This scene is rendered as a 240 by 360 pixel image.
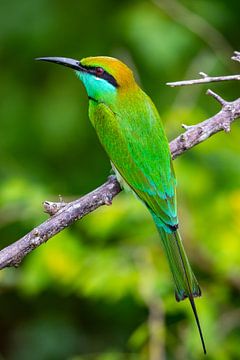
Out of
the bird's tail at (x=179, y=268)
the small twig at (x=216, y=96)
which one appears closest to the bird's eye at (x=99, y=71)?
the small twig at (x=216, y=96)

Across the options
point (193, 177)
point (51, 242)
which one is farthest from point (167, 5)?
point (51, 242)

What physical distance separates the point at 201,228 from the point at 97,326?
4.49 feet

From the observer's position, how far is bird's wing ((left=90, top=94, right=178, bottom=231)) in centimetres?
309

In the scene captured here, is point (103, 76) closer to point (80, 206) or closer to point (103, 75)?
point (103, 75)

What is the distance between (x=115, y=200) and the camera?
3846mm

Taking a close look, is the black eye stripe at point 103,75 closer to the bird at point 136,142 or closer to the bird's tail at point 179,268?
the bird at point 136,142

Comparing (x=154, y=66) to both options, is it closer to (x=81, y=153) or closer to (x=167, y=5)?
(x=167, y=5)

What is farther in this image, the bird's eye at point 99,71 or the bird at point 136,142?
the bird's eye at point 99,71

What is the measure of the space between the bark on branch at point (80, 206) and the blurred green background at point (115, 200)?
67 cm

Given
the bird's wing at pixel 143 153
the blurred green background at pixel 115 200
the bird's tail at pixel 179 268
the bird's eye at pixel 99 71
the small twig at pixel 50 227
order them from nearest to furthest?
the small twig at pixel 50 227
the bird's tail at pixel 179 268
the bird's wing at pixel 143 153
the bird's eye at pixel 99 71
the blurred green background at pixel 115 200

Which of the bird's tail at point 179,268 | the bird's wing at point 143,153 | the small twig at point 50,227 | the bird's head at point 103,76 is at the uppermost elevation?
the bird's head at point 103,76

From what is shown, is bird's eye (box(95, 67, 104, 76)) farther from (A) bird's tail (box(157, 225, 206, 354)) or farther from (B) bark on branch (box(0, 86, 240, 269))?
(A) bird's tail (box(157, 225, 206, 354))

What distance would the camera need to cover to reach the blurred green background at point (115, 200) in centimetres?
366

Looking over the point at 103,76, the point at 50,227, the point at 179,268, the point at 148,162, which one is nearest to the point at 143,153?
the point at 148,162
